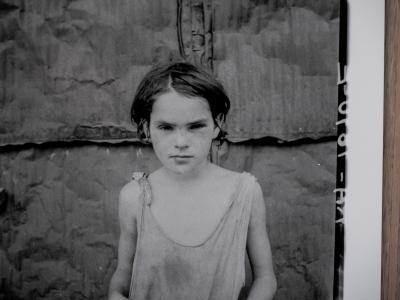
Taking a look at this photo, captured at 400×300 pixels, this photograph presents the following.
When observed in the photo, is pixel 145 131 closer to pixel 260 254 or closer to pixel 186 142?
pixel 186 142

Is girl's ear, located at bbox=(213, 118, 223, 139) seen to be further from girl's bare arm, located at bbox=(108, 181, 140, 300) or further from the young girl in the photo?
girl's bare arm, located at bbox=(108, 181, 140, 300)

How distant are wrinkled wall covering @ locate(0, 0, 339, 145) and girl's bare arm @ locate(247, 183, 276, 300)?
0.80 ft

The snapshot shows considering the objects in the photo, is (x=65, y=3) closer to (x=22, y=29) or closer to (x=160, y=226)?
(x=22, y=29)

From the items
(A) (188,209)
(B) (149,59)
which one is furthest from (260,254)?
(B) (149,59)

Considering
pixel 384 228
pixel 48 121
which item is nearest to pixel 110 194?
pixel 48 121

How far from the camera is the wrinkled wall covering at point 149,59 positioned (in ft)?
5.28

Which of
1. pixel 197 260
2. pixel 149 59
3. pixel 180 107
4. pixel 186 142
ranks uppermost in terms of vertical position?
pixel 149 59

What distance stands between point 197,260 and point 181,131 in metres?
0.42

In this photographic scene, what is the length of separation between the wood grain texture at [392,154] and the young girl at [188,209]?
0.40 m

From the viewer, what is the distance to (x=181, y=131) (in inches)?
62.1

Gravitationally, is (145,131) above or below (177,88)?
below

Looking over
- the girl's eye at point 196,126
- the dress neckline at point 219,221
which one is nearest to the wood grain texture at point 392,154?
the dress neckline at point 219,221

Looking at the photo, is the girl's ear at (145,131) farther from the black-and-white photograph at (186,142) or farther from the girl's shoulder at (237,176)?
the girl's shoulder at (237,176)

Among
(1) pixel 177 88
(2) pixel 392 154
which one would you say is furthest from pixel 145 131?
(2) pixel 392 154
